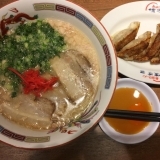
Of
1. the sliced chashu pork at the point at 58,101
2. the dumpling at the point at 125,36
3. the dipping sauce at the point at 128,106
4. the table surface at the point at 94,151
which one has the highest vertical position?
the dumpling at the point at 125,36

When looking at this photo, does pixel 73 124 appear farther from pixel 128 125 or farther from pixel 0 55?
pixel 0 55

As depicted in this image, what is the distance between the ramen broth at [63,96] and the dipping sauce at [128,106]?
0.76 ft

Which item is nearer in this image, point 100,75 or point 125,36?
point 100,75

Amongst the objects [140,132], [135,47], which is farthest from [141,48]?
[140,132]

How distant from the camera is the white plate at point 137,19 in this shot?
1.55m

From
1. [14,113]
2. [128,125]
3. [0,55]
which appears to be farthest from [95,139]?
[0,55]

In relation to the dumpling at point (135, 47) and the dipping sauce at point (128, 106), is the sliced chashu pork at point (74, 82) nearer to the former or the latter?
the dipping sauce at point (128, 106)

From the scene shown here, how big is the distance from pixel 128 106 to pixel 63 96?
0.43m

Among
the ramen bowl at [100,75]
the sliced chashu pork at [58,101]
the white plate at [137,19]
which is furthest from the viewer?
the white plate at [137,19]

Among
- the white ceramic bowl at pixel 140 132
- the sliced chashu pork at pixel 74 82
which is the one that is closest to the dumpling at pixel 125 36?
the white ceramic bowl at pixel 140 132

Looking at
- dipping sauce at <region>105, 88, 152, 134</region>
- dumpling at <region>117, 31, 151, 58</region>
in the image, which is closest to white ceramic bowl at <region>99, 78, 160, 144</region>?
dipping sauce at <region>105, 88, 152, 134</region>

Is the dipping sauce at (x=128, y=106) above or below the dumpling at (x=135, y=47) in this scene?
below

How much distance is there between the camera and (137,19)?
1716 mm

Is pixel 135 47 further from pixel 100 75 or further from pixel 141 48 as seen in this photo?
pixel 100 75
